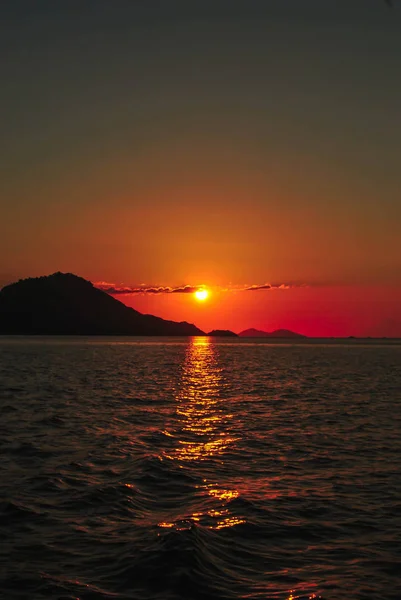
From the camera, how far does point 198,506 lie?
1762 cm

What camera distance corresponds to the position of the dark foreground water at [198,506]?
1229cm

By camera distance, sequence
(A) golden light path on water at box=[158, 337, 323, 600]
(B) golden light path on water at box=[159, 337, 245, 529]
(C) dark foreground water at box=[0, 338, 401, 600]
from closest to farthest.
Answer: (C) dark foreground water at box=[0, 338, 401, 600]
(A) golden light path on water at box=[158, 337, 323, 600]
(B) golden light path on water at box=[159, 337, 245, 529]

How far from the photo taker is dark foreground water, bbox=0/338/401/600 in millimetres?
12289

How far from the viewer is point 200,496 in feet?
61.5

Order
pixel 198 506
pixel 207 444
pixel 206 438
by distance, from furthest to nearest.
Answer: pixel 206 438 < pixel 207 444 < pixel 198 506

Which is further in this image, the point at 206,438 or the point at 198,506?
the point at 206,438

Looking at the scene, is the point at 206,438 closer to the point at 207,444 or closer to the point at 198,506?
the point at 207,444

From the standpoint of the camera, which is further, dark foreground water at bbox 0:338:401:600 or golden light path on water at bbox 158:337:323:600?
golden light path on water at bbox 158:337:323:600

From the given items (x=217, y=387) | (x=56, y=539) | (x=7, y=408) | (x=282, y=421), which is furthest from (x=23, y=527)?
(x=217, y=387)

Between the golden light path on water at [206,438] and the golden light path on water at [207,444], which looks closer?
the golden light path on water at [207,444]

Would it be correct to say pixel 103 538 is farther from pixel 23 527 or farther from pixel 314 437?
pixel 314 437

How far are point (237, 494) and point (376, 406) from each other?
91.8 feet

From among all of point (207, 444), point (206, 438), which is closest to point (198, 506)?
point (207, 444)

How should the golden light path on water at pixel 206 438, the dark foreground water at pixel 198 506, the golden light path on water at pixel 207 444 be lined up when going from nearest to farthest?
1. the dark foreground water at pixel 198 506
2. the golden light path on water at pixel 207 444
3. the golden light path on water at pixel 206 438
